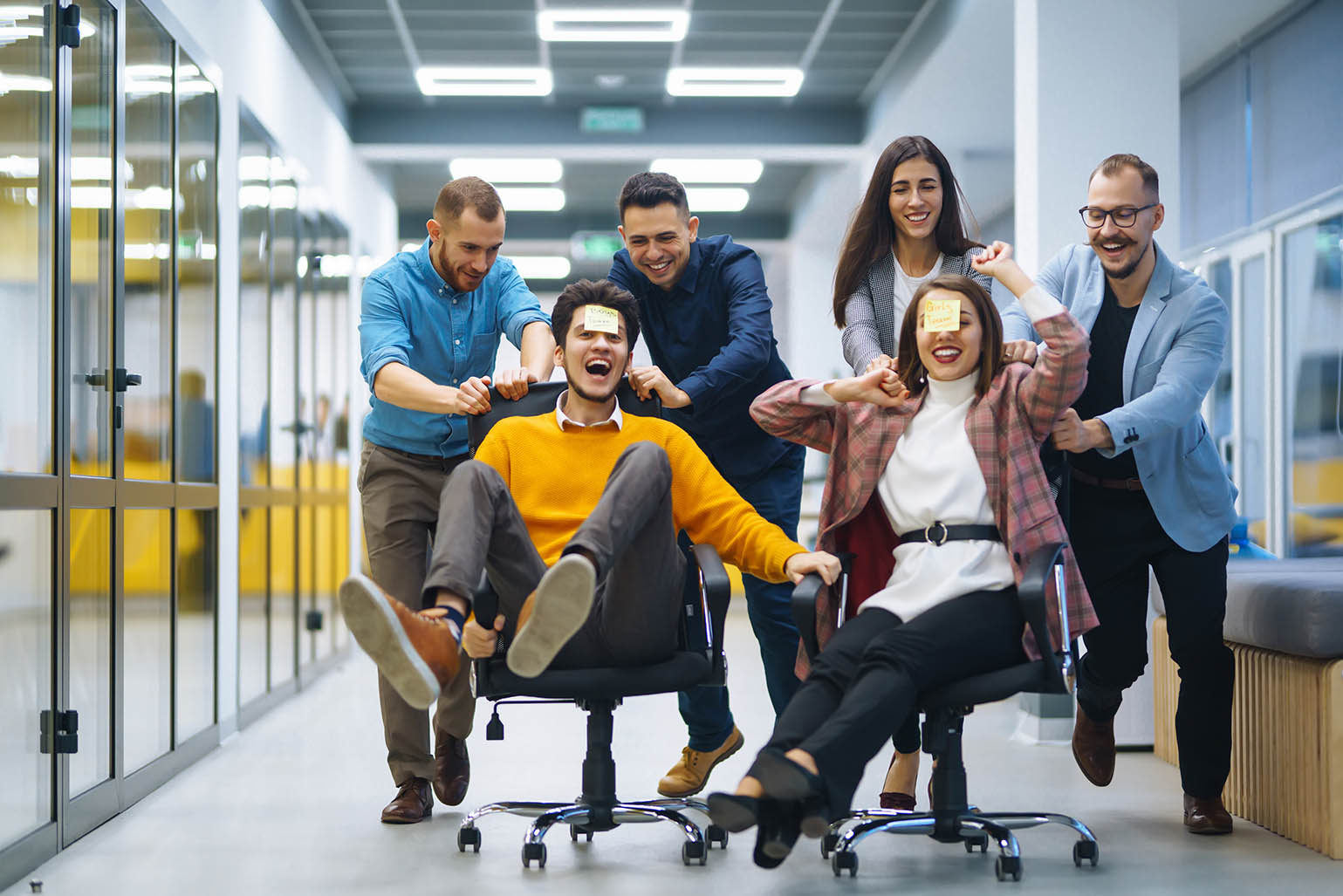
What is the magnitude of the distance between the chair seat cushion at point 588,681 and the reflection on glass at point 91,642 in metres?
1.18

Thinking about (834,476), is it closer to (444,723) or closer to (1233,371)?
(444,723)

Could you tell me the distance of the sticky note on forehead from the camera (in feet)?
9.11

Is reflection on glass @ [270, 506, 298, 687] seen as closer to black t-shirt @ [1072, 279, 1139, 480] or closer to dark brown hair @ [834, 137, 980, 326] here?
dark brown hair @ [834, 137, 980, 326]

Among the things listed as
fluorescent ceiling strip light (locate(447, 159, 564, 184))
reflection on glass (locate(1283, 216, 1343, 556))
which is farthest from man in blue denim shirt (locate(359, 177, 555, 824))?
fluorescent ceiling strip light (locate(447, 159, 564, 184))

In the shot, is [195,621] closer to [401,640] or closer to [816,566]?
[401,640]

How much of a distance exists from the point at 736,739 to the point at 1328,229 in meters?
4.49

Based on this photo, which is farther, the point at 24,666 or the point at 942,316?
the point at 24,666

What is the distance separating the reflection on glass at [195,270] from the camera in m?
4.11

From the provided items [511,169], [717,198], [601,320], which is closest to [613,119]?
[511,169]

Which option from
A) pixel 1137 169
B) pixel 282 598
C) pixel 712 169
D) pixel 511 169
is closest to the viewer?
pixel 1137 169

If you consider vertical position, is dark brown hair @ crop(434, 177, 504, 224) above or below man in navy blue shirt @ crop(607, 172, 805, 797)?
above

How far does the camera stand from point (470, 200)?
3109 mm

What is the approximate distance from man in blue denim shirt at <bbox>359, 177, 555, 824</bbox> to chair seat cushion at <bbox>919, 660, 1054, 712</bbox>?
123 cm

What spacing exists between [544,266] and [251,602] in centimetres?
823
